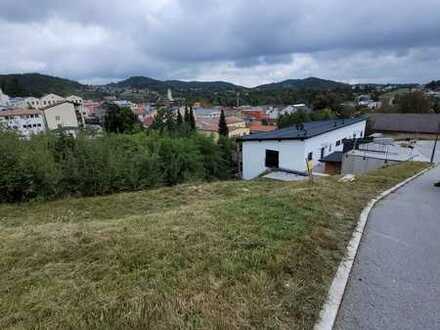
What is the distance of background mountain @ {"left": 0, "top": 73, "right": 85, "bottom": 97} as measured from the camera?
265 feet

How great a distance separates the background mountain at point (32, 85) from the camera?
80812 mm

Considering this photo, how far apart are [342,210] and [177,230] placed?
303cm

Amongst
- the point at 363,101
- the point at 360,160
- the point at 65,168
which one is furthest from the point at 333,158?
the point at 363,101

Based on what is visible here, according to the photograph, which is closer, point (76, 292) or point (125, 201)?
point (76, 292)

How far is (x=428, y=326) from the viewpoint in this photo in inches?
82.3

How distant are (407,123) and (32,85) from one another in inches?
4411

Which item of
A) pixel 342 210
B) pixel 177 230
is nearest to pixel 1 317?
pixel 177 230

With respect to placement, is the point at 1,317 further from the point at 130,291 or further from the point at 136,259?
the point at 136,259

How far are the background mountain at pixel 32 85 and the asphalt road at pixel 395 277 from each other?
10195 cm

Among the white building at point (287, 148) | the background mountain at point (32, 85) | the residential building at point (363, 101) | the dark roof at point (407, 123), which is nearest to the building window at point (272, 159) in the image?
the white building at point (287, 148)

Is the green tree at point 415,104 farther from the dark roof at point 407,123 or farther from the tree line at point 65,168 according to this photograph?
the tree line at point 65,168

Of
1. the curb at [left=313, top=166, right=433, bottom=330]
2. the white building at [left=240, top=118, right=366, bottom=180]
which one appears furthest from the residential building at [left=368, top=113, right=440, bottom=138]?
the curb at [left=313, top=166, right=433, bottom=330]

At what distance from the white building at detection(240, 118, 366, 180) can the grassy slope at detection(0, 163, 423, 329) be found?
13790 millimetres

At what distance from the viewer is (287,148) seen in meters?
18.2
